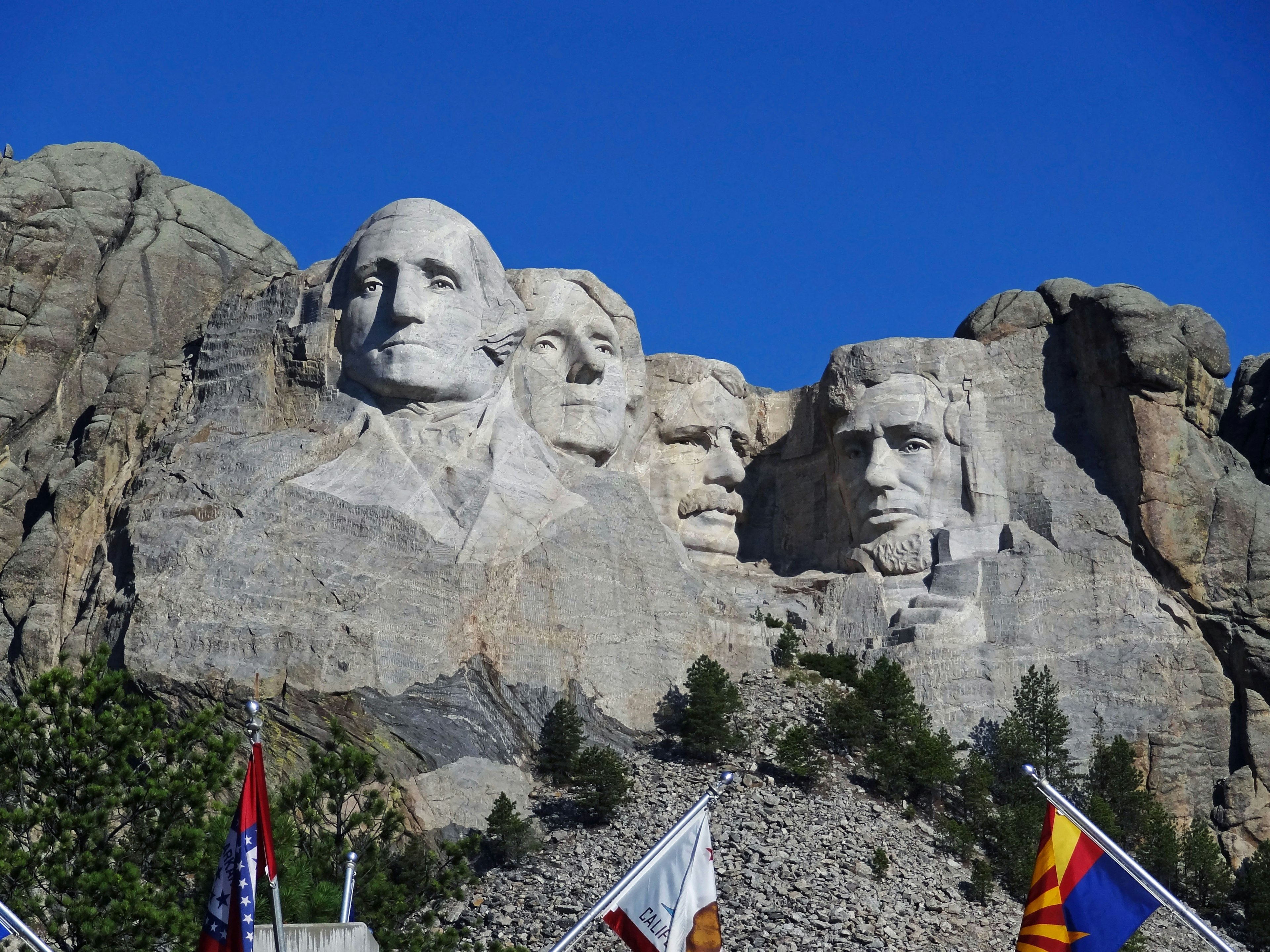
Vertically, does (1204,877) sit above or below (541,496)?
below

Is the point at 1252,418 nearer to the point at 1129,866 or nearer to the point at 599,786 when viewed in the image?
the point at 599,786

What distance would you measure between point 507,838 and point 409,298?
8091mm

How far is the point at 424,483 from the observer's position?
29.8 metres

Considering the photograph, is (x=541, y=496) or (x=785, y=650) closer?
(x=541, y=496)

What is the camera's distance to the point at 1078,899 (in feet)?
52.6

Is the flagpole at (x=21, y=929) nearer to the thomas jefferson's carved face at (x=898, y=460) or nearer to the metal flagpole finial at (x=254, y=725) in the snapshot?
the metal flagpole finial at (x=254, y=725)

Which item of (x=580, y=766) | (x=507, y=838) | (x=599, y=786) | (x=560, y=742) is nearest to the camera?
(x=507, y=838)

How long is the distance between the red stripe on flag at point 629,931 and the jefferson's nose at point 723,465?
20.1 metres

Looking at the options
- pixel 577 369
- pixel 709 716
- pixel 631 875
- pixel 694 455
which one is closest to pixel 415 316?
pixel 577 369

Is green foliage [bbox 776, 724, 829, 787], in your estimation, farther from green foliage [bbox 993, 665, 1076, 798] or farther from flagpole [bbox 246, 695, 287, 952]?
flagpole [bbox 246, 695, 287, 952]

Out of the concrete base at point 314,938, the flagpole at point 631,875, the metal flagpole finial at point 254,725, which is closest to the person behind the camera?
the metal flagpole finial at point 254,725

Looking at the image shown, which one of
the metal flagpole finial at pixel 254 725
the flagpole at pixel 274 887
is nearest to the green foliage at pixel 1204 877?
the flagpole at pixel 274 887

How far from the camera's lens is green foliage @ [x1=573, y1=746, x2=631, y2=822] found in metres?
27.0

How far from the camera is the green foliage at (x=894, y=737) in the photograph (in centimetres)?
2900
